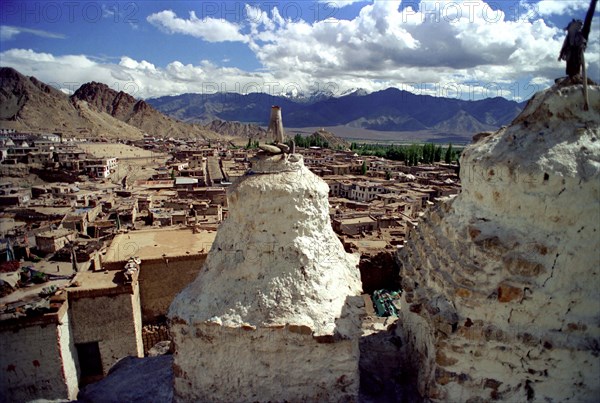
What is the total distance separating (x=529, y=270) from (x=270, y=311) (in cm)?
399

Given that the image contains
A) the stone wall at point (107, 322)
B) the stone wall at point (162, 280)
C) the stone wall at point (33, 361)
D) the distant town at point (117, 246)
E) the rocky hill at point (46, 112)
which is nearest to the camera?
the stone wall at point (33, 361)

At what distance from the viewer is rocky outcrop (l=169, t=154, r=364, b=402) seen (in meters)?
7.09

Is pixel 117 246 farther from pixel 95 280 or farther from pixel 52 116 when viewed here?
pixel 52 116

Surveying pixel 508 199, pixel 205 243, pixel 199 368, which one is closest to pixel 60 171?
pixel 205 243

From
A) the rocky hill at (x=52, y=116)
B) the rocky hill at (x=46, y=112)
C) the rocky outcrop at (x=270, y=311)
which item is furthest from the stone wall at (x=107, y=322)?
the rocky hill at (x=46, y=112)

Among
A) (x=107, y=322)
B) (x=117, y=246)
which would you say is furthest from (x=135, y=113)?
(x=107, y=322)

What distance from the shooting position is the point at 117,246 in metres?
15.6

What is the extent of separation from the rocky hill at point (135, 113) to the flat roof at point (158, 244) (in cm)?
14652

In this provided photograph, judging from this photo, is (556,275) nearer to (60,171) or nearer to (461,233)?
(461,233)

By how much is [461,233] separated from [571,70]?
2890 millimetres

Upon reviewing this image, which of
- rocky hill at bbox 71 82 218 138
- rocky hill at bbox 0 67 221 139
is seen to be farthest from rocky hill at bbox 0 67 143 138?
rocky hill at bbox 71 82 218 138

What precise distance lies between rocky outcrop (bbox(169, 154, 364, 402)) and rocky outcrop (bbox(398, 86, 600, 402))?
168cm

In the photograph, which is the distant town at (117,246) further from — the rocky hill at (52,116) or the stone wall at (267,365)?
the rocky hill at (52,116)

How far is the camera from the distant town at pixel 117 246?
38.1 ft
